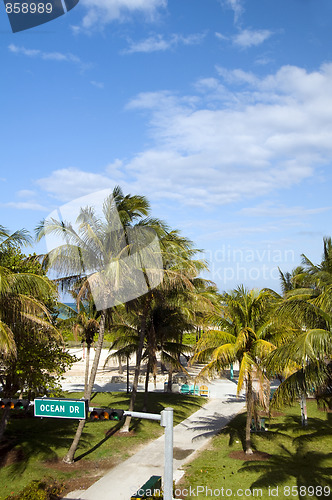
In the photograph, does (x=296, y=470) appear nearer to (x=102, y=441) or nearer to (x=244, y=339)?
(x=244, y=339)

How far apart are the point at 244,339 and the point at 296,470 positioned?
4971 mm

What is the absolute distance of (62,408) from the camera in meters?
12.0

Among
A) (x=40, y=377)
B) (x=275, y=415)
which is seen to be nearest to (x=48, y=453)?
(x=40, y=377)

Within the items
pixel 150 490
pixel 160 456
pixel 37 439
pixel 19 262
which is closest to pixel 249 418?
pixel 160 456

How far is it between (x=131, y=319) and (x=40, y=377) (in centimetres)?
971

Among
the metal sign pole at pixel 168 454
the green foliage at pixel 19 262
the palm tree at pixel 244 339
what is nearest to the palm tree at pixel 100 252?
the green foliage at pixel 19 262

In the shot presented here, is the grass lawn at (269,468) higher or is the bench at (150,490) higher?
the bench at (150,490)

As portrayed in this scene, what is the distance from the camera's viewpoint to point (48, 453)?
17.5 metres

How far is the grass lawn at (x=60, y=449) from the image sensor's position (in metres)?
15.3

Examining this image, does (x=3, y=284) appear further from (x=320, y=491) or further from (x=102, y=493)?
(x=320, y=491)

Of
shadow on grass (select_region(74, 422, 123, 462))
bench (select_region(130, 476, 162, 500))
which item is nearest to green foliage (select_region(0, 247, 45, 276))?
shadow on grass (select_region(74, 422, 123, 462))

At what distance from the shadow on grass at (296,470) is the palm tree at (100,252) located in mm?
7126

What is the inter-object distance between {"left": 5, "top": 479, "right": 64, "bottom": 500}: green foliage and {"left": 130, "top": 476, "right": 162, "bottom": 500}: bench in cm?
260

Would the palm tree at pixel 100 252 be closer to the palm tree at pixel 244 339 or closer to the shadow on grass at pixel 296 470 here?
the palm tree at pixel 244 339
